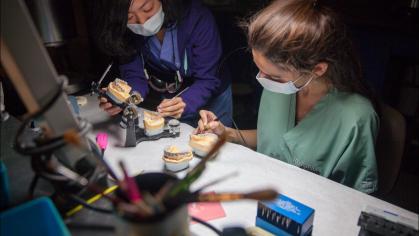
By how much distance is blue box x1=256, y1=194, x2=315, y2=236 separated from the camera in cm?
100

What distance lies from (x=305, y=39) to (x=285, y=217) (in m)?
0.84

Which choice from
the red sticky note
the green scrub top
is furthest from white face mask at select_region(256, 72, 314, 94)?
the red sticky note

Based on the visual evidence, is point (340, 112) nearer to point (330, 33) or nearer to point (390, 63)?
point (330, 33)

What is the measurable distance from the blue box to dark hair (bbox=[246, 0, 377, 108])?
755mm

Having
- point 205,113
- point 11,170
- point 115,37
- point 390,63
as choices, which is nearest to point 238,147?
point 205,113

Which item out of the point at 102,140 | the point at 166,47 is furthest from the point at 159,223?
the point at 166,47

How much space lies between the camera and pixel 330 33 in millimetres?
1513

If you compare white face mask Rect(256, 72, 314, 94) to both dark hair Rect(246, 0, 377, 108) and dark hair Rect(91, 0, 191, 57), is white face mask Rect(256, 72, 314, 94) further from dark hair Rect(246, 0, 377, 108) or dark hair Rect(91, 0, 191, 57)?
dark hair Rect(91, 0, 191, 57)

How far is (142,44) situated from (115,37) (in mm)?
250

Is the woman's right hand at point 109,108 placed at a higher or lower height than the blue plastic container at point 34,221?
lower

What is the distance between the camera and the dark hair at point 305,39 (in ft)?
4.91

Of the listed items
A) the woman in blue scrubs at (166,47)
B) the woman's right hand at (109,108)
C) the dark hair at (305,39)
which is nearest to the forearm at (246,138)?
the woman in blue scrubs at (166,47)

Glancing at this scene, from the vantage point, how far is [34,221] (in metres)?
0.75

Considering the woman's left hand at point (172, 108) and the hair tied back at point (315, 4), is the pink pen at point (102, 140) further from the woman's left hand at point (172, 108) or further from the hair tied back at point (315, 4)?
the hair tied back at point (315, 4)
